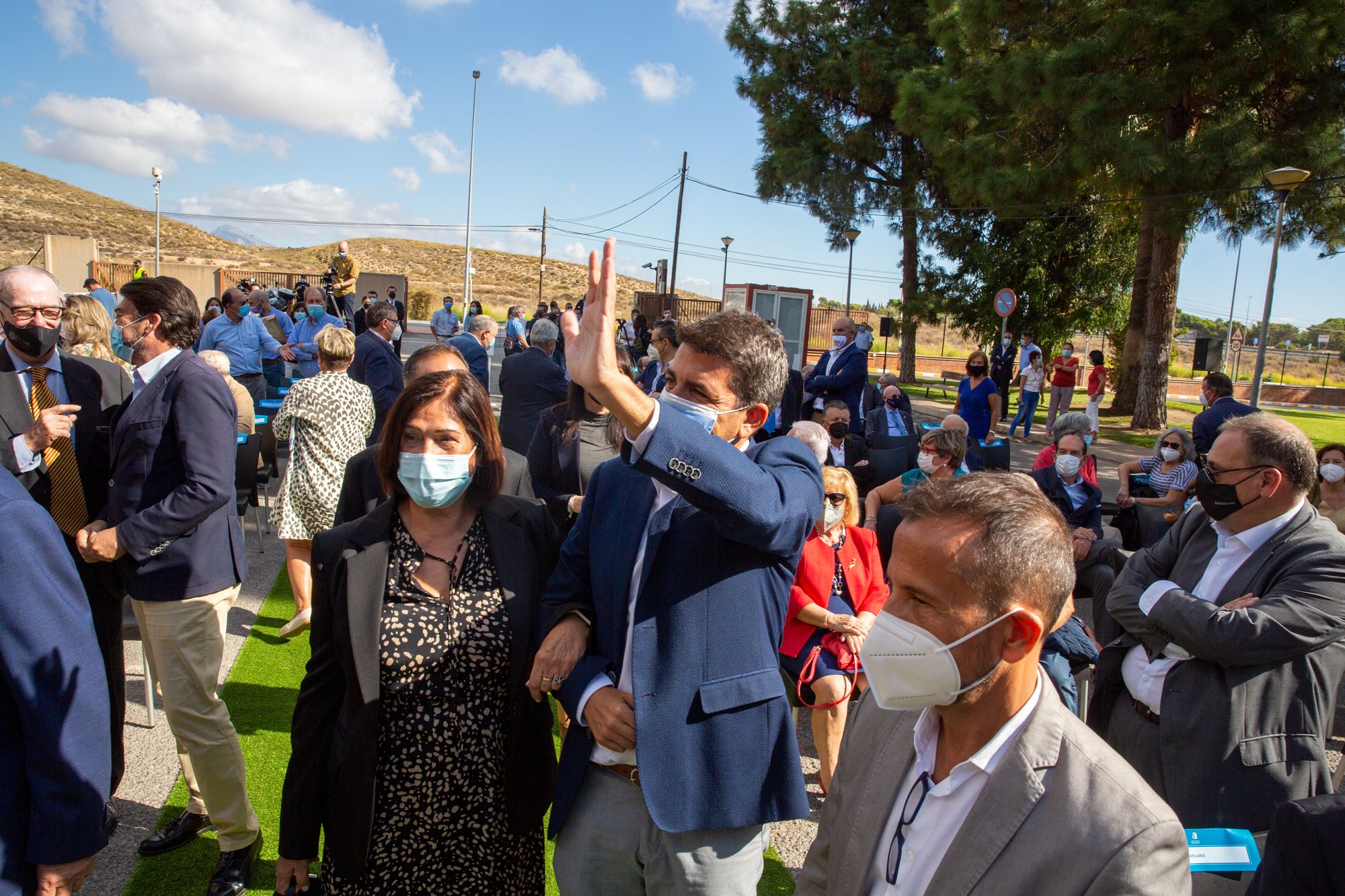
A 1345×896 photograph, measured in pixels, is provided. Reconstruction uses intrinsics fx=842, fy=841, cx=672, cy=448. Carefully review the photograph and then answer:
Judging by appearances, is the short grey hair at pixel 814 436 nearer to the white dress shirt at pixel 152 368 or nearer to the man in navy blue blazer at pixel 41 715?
the white dress shirt at pixel 152 368

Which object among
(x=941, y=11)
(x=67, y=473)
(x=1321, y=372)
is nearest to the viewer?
(x=67, y=473)

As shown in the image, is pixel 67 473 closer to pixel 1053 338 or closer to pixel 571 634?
pixel 571 634

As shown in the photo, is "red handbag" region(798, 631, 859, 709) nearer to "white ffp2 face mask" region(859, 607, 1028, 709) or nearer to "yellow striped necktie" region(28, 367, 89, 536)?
"white ffp2 face mask" region(859, 607, 1028, 709)

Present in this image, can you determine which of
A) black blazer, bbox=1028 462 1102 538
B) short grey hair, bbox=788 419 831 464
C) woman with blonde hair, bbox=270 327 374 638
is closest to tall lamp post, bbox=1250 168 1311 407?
black blazer, bbox=1028 462 1102 538

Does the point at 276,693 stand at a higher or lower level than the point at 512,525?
lower

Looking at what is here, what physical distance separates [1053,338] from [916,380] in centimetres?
610

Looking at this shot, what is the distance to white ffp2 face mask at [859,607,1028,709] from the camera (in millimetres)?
1532

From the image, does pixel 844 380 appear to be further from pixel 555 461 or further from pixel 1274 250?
pixel 1274 250

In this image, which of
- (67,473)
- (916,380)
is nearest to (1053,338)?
(916,380)

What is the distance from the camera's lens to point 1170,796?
9.02ft

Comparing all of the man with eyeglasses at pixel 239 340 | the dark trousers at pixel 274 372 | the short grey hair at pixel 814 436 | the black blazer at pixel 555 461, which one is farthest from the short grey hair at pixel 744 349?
the dark trousers at pixel 274 372

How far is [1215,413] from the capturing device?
24.6ft

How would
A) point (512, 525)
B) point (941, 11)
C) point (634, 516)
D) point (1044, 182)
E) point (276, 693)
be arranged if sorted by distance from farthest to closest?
point (941, 11) < point (1044, 182) < point (276, 693) < point (512, 525) < point (634, 516)

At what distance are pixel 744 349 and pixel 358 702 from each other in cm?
135
